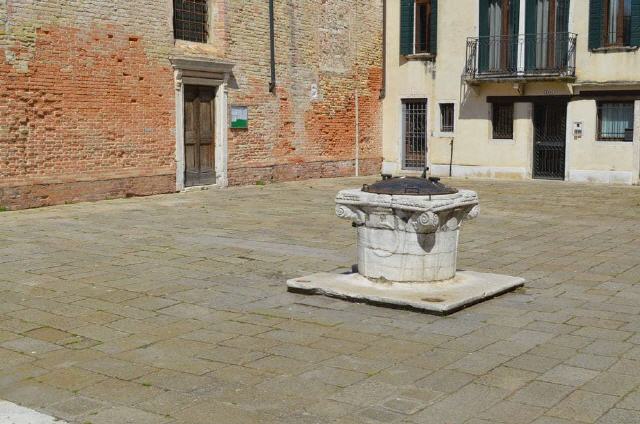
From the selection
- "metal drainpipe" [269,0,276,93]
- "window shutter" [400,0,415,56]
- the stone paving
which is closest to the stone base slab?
the stone paving

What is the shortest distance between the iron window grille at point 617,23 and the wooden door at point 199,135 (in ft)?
32.4

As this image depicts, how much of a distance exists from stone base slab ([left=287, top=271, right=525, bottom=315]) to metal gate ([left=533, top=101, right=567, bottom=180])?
13.9 metres

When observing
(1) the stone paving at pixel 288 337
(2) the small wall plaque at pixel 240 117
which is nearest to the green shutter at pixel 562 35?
(2) the small wall plaque at pixel 240 117

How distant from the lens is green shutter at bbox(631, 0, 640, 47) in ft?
61.5

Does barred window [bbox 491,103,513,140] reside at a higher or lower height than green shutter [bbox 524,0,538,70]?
lower

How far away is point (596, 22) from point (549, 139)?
10.4 feet

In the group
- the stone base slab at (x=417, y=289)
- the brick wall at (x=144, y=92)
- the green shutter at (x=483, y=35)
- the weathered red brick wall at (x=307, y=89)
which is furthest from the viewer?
the green shutter at (x=483, y=35)

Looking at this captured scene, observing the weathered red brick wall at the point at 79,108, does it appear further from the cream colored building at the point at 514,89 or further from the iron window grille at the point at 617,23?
the iron window grille at the point at 617,23

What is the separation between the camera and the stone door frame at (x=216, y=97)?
662 inches

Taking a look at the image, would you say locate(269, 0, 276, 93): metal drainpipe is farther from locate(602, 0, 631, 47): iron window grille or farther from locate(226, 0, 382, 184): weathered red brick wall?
locate(602, 0, 631, 47): iron window grille

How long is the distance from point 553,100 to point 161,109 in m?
A: 10.2

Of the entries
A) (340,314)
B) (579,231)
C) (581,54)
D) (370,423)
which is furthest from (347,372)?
(581,54)

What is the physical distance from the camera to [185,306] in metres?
6.72

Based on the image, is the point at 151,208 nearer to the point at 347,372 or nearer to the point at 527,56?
the point at 347,372
